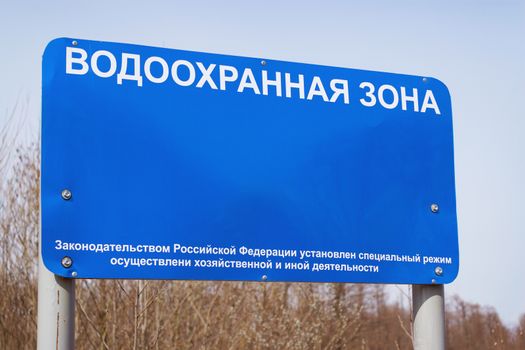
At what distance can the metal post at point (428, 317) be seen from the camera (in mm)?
3516

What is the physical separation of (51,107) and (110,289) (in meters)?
5.03

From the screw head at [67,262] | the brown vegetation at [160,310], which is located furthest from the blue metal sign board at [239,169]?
the brown vegetation at [160,310]

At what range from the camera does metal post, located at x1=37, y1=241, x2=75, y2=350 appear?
295cm

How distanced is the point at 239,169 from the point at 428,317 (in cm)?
98

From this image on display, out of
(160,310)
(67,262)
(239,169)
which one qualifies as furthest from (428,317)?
(160,310)

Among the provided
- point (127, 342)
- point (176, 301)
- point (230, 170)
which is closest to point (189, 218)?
point (230, 170)

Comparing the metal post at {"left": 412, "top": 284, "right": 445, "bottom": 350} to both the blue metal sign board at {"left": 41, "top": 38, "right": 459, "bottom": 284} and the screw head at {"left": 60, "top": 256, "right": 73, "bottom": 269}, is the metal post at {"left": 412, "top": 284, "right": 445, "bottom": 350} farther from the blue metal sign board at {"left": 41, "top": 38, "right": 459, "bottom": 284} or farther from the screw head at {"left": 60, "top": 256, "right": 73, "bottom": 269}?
the screw head at {"left": 60, "top": 256, "right": 73, "bottom": 269}

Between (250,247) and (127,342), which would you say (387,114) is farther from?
(127,342)

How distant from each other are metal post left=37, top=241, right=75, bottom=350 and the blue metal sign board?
0.07 meters

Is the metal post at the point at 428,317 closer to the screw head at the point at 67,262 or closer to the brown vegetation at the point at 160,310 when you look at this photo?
the screw head at the point at 67,262

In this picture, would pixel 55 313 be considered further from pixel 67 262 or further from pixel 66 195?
pixel 66 195

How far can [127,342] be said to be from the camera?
782 cm

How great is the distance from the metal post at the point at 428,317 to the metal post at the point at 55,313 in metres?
1.39

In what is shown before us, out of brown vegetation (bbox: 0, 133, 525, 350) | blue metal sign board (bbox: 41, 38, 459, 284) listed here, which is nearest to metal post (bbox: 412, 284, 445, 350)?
blue metal sign board (bbox: 41, 38, 459, 284)
